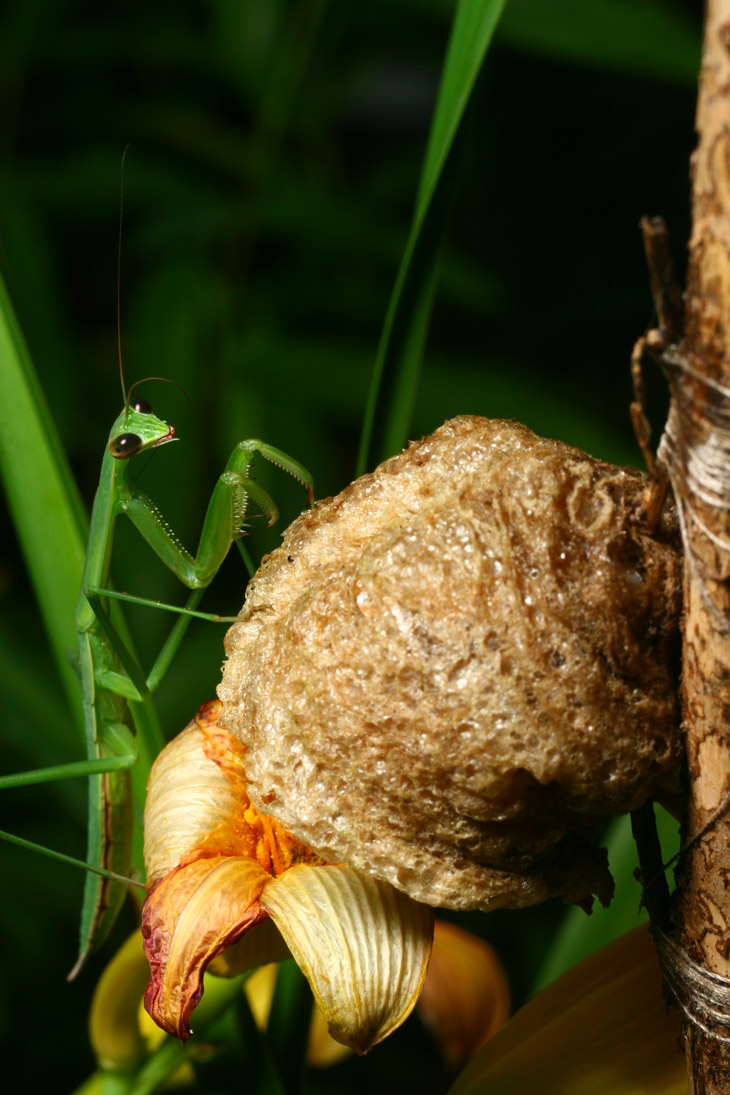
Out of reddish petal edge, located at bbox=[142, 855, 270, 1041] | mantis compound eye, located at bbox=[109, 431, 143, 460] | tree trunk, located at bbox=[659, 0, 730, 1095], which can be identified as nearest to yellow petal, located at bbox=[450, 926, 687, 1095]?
tree trunk, located at bbox=[659, 0, 730, 1095]

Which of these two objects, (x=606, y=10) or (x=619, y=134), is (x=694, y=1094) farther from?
(x=619, y=134)

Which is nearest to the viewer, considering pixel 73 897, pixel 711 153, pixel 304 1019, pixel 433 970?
pixel 711 153

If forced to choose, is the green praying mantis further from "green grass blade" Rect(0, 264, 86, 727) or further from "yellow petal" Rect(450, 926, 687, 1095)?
"yellow petal" Rect(450, 926, 687, 1095)

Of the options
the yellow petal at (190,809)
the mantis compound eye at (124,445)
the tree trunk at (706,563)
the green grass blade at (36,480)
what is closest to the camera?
the tree trunk at (706,563)

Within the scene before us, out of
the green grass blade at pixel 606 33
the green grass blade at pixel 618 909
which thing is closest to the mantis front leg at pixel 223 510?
the green grass blade at pixel 618 909

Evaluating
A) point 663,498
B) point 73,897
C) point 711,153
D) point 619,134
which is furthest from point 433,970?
point 619,134

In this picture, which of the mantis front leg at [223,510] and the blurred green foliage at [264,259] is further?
the blurred green foliage at [264,259]

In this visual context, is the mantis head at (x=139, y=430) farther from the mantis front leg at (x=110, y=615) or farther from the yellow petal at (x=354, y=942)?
the yellow petal at (x=354, y=942)
